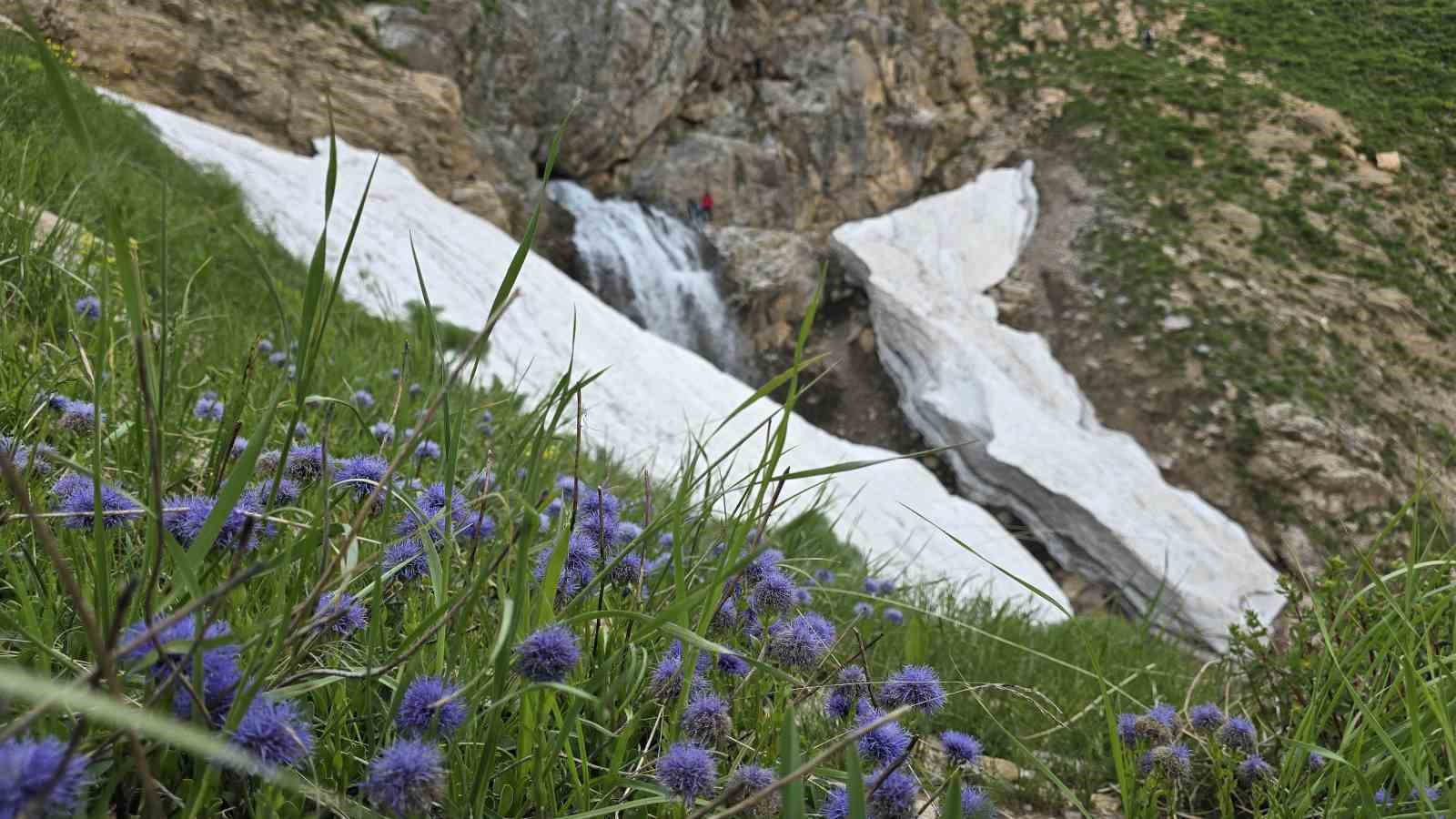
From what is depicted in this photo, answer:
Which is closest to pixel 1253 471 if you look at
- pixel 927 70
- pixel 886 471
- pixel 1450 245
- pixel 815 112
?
pixel 886 471

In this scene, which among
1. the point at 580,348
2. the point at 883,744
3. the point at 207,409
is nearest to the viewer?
the point at 883,744

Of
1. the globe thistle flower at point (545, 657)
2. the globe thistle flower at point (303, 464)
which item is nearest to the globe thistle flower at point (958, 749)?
the globe thistle flower at point (545, 657)

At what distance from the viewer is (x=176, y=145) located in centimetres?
779

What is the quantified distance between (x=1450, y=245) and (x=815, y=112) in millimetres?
18186

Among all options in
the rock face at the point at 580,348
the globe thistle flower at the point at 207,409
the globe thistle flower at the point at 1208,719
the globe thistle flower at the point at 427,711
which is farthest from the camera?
the rock face at the point at 580,348

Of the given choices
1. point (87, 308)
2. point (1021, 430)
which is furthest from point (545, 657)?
point (1021, 430)

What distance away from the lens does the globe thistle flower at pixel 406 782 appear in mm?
580

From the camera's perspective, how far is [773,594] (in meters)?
1.07

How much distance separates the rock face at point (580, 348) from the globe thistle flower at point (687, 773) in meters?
5.04

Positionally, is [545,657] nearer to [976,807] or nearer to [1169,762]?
[976,807]

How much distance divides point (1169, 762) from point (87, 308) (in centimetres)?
267

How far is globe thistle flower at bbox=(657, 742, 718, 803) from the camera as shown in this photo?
0.74 m

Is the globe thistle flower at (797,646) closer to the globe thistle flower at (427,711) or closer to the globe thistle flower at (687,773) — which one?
the globe thistle flower at (687,773)

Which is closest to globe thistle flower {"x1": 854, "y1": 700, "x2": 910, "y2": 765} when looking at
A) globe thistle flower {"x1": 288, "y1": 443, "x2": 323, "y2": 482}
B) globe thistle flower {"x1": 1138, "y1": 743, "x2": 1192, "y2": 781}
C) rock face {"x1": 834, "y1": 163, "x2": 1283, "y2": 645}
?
globe thistle flower {"x1": 1138, "y1": 743, "x2": 1192, "y2": 781}
